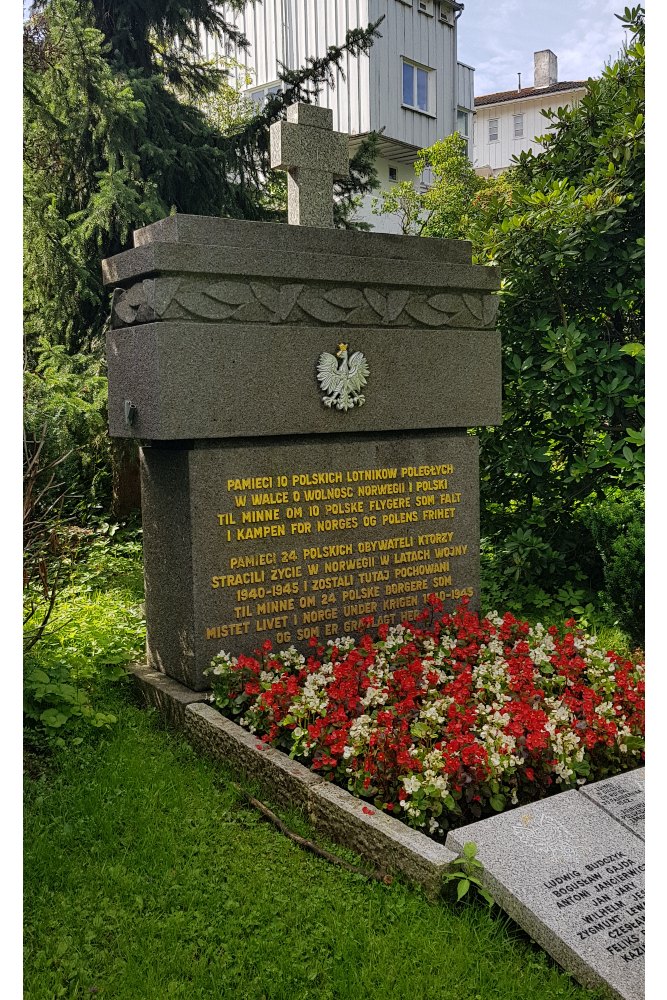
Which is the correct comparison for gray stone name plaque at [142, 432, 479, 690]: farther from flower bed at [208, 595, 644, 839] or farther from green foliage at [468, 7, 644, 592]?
green foliage at [468, 7, 644, 592]

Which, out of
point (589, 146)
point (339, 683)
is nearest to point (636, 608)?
point (339, 683)

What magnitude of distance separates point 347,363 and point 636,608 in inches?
93.5

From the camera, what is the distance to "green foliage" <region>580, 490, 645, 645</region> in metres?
5.38

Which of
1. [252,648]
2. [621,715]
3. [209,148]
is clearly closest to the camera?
[621,715]

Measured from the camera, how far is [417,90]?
19.3m

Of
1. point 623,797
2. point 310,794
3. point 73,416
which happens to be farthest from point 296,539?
point 73,416

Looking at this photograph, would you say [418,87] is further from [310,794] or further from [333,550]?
[310,794]

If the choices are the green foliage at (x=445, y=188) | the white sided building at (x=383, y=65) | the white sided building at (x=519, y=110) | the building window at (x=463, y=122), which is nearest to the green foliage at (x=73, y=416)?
the green foliage at (x=445, y=188)

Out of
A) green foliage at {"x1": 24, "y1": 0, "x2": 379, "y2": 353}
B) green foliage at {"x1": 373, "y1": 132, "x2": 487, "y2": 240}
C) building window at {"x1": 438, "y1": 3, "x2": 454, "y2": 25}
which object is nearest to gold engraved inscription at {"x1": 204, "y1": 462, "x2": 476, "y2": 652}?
green foliage at {"x1": 24, "y1": 0, "x2": 379, "y2": 353}

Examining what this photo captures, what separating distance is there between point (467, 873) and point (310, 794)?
0.74 meters

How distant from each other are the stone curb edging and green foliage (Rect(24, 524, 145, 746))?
39 cm

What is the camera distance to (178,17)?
967 centimetres

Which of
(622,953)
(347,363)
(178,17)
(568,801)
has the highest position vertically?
(178,17)

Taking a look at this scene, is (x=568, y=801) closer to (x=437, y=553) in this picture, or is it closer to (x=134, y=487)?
(x=437, y=553)
